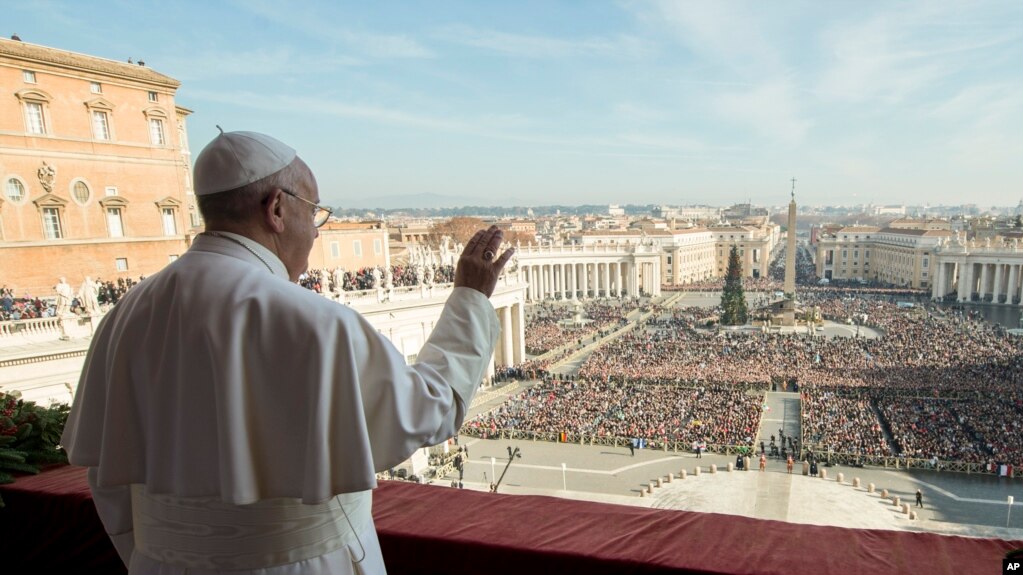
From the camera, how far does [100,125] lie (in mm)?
15719

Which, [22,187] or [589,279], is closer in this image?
[22,187]

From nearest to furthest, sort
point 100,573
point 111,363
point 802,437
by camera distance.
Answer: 1. point 111,363
2. point 100,573
3. point 802,437

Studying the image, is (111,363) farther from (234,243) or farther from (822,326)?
(822,326)

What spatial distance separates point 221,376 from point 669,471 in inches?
575

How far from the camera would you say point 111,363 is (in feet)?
4.39

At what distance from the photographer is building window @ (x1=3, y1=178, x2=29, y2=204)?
14094 millimetres

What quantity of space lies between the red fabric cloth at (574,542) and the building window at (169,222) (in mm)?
16738

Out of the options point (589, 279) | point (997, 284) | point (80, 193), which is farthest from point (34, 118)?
point (997, 284)

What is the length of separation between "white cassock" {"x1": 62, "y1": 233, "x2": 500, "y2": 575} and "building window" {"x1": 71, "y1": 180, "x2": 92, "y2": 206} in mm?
17299

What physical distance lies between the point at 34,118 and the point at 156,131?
9.54ft

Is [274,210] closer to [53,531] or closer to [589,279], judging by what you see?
[53,531]

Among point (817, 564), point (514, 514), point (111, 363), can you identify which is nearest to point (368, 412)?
point (111, 363)

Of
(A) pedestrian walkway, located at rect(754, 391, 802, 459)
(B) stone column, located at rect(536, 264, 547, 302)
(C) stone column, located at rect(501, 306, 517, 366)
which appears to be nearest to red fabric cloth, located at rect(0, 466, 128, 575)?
(A) pedestrian walkway, located at rect(754, 391, 802, 459)

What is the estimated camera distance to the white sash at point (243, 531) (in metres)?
1.27
